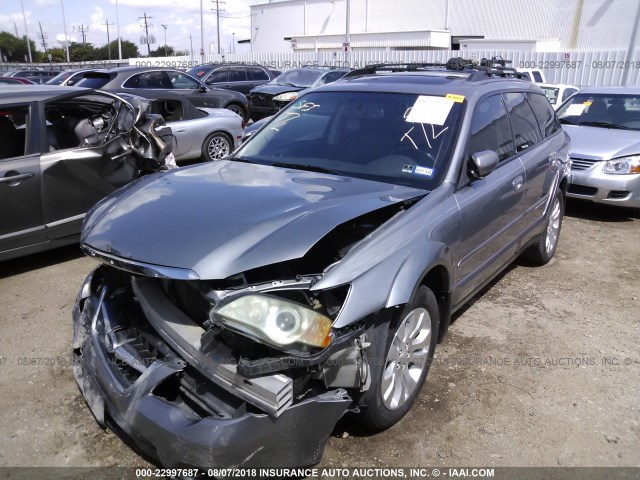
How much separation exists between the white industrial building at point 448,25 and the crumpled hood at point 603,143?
26.7 metres

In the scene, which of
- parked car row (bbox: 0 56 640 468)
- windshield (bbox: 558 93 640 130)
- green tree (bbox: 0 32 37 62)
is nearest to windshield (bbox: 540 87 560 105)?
windshield (bbox: 558 93 640 130)

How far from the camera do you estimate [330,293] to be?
254 cm

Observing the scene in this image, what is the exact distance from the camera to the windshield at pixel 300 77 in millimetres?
14789

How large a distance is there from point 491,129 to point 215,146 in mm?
5955

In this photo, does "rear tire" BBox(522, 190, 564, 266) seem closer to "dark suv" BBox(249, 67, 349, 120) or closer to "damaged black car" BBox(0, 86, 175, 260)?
"damaged black car" BBox(0, 86, 175, 260)

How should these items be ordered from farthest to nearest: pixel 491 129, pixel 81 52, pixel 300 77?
pixel 81 52 < pixel 300 77 < pixel 491 129

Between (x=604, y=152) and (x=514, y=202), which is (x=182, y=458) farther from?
(x=604, y=152)

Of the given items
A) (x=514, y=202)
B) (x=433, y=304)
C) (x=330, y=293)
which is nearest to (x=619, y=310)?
(x=514, y=202)

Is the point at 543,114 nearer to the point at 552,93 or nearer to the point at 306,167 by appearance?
the point at 306,167

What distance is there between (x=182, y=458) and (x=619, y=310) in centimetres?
397

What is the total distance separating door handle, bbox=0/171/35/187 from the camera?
4.60 meters

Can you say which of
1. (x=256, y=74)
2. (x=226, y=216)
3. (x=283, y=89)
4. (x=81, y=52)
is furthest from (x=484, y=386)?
(x=81, y=52)

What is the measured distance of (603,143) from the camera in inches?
296

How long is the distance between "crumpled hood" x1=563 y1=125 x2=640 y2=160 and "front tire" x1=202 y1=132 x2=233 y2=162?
17.7ft
